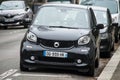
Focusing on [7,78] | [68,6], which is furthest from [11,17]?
[7,78]

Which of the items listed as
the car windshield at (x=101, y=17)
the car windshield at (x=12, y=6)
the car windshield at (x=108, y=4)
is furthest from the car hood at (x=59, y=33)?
the car windshield at (x=12, y=6)

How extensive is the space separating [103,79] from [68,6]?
112 inches

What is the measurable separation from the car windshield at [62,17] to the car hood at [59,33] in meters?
0.42

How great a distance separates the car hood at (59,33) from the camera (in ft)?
38.5

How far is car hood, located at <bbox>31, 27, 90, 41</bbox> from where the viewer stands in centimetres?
1175

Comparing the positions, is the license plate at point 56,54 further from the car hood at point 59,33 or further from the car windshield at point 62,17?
the car windshield at point 62,17

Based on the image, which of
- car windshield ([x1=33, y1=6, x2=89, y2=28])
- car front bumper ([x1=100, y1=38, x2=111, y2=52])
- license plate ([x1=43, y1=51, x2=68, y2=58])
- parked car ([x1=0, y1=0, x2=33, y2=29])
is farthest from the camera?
parked car ([x1=0, y1=0, x2=33, y2=29])

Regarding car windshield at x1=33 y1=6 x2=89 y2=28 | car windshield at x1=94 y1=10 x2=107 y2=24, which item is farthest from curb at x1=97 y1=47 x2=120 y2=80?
car windshield at x1=94 y1=10 x2=107 y2=24

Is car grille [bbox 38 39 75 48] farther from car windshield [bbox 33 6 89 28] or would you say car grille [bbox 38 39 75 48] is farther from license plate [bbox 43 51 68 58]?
car windshield [bbox 33 6 89 28]

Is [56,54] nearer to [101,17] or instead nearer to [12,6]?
[101,17]

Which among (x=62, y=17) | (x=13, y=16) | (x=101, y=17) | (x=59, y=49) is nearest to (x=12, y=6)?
(x=13, y=16)

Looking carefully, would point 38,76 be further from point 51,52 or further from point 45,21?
point 45,21

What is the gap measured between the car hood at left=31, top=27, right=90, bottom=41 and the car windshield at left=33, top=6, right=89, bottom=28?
420 mm

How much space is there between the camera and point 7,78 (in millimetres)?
11031
